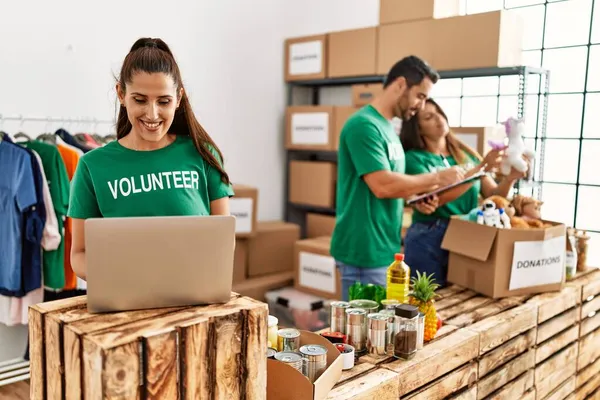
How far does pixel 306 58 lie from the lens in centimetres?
437

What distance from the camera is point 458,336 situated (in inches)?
68.3

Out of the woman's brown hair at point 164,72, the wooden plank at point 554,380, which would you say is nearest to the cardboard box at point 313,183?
the wooden plank at point 554,380

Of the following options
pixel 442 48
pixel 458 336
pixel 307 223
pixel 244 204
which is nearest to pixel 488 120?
pixel 442 48

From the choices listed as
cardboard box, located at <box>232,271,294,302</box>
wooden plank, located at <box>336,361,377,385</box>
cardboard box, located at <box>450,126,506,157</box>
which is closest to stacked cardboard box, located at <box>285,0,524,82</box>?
cardboard box, located at <box>450,126,506,157</box>

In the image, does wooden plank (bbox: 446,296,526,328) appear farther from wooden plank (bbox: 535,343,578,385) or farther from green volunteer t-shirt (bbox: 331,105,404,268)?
green volunteer t-shirt (bbox: 331,105,404,268)

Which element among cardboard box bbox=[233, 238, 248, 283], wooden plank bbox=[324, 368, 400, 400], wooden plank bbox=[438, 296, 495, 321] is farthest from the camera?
cardboard box bbox=[233, 238, 248, 283]

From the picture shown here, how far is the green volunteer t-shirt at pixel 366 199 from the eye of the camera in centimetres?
218

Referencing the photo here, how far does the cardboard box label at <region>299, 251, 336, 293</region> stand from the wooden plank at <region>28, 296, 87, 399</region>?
275 centimetres

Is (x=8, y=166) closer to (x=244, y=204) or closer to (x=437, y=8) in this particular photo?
(x=244, y=204)

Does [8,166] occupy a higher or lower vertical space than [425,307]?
higher

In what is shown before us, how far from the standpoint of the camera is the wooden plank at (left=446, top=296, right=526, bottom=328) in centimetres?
188

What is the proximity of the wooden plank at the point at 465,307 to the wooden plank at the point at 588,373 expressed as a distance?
769 millimetres

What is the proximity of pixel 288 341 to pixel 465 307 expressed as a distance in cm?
91

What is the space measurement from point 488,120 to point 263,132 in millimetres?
1744
